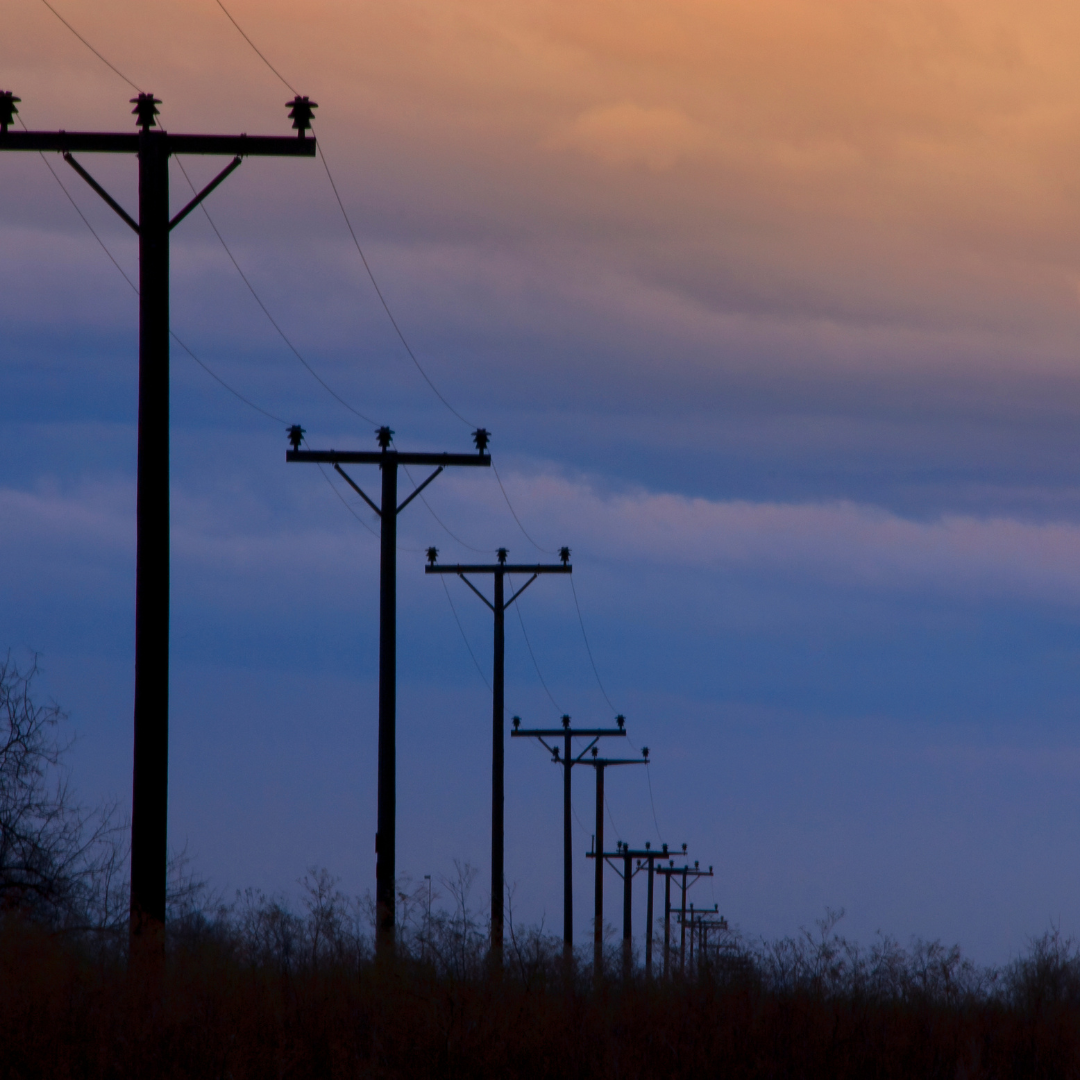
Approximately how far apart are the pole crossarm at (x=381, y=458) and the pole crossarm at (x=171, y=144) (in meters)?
10.3

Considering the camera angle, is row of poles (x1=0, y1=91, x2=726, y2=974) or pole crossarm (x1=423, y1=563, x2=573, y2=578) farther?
pole crossarm (x1=423, y1=563, x2=573, y2=578)

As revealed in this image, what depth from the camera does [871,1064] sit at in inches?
473

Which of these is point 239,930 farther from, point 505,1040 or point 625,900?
point 625,900

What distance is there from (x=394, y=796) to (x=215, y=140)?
38.3 ft

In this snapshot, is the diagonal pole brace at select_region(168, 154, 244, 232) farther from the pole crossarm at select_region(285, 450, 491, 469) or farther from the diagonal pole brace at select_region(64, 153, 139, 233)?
the pole crossarm at select_region(285, 450, 491, 469)

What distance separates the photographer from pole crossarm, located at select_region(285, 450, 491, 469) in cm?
2483

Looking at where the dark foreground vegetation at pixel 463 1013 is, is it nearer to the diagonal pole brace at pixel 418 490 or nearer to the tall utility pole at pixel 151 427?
the tall utility pole at pixel 151 427

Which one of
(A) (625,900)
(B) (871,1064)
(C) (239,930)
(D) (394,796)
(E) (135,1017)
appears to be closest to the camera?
(E) (135,1017)

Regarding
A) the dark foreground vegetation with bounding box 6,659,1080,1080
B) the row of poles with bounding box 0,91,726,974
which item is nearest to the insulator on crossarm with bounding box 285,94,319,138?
the row of poles with bounding box 0,91,726,974

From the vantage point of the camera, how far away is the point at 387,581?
24.4 meters

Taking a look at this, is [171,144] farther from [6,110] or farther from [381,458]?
[381,458]

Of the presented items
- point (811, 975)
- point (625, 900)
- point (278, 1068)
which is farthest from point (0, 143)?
point (625, 900)

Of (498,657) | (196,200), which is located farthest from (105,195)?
(498,657)

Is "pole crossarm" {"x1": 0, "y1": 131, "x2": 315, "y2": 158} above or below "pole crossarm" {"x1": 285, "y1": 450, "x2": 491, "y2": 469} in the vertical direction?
above
